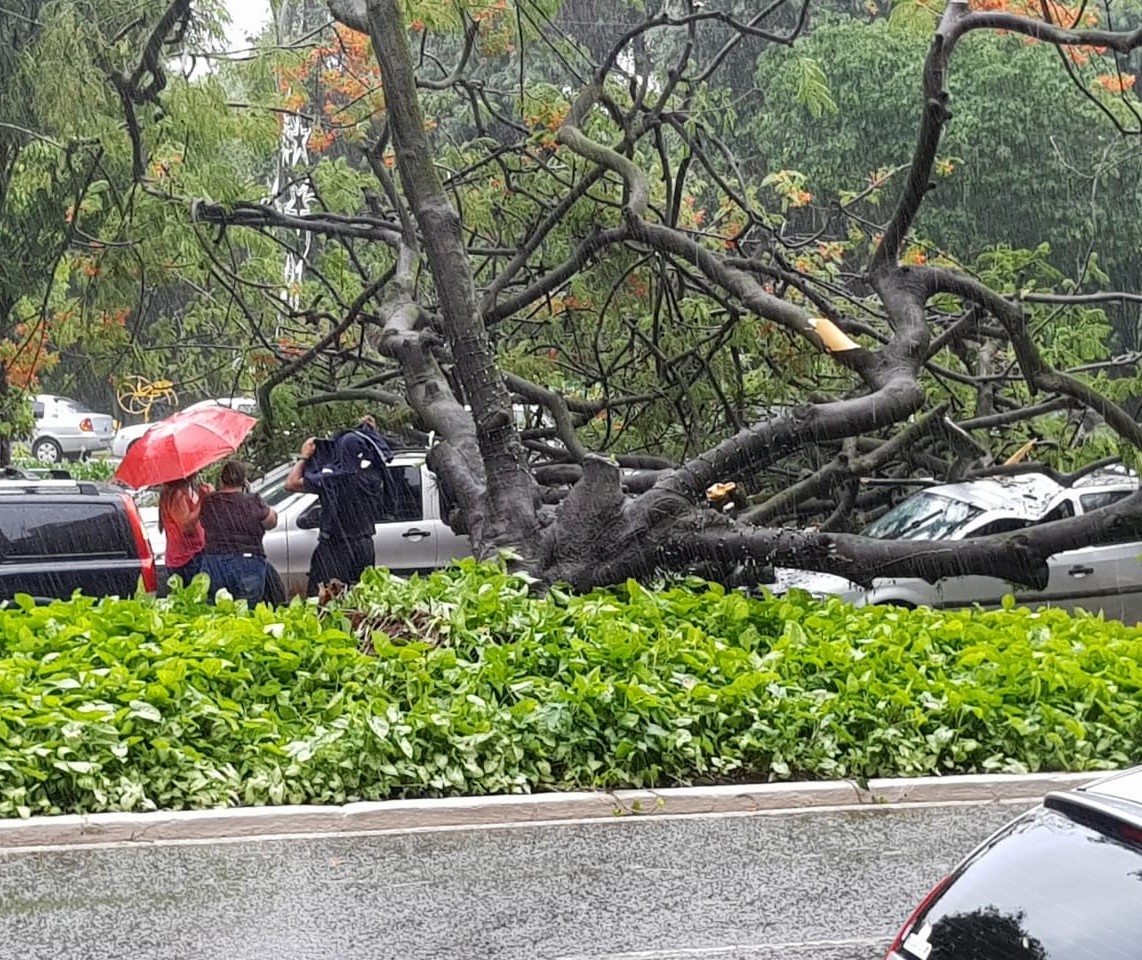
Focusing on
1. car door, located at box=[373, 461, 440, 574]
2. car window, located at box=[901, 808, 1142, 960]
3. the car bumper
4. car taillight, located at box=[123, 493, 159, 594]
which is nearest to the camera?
car window, located at box=[901, 808, 1142, 960]

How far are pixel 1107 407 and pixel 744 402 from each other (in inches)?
173

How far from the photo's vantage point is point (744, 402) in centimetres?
1451

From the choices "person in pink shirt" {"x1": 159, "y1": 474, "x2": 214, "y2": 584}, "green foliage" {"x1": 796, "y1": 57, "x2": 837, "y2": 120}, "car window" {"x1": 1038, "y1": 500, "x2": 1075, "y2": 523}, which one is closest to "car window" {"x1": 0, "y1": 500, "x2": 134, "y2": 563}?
"person in pink shirt" {"x1": 159, "y1": 474, "x2": 214, "y2": 584}

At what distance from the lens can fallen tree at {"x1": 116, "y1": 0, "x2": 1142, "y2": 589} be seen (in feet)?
33.2

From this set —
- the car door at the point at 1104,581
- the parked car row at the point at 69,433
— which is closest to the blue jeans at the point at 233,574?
the car door at the point at 1104,581

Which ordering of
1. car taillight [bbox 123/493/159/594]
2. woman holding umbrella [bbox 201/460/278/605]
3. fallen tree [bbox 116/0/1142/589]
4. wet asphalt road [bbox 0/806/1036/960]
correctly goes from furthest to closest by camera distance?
car taillight [bbox 123/493/159/594] → woman holding umbrella [bbox 201/460/278/605] → fallen tree [bbox 116/0/1142/589] → wet asphalt road [bbox 0/806/1036/960]

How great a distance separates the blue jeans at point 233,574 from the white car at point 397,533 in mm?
4015

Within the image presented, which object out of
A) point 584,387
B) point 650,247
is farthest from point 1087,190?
point 650,247

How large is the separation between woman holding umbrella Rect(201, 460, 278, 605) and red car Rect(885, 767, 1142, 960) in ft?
27.0

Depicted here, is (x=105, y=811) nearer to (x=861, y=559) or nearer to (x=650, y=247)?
(x=861, y=559)

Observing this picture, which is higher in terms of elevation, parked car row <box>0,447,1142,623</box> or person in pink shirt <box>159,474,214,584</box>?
person in pink shirt <box>159,474,214,584</box>

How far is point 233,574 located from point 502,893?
5.26 metres

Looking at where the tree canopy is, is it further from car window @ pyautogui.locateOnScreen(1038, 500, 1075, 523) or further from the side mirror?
the side mirror

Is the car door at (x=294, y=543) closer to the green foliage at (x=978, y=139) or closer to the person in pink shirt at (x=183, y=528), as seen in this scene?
the person in pink shirt at (x=183, y=528)
